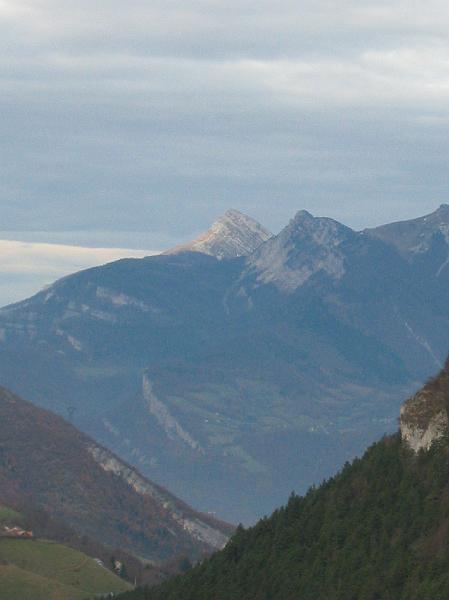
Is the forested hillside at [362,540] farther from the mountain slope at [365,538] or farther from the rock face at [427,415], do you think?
the rock face at [427,415]

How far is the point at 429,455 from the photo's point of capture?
6521 inches

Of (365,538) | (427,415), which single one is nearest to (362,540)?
(365,538)

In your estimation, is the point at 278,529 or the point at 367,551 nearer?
the point at 367,551

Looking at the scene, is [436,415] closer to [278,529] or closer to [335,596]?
[335,596]

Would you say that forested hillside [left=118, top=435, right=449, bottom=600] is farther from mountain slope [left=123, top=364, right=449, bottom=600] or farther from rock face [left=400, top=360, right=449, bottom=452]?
rock face [left=400, top=360, right=449, bottom=452]

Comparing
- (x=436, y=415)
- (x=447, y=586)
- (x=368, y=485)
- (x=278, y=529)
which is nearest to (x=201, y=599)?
(x=278, y=529)

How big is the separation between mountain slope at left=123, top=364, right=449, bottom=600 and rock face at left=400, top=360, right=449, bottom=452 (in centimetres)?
23

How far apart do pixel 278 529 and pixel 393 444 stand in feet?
74.2

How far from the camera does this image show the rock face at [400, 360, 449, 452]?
16550 cm

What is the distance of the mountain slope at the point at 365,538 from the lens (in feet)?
505

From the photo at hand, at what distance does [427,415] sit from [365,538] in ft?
39.9

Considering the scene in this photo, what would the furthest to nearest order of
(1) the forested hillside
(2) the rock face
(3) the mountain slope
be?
(2) the rock face < (3) the mountain slope < (1) the forested hillside

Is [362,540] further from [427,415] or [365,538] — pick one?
[427,415]

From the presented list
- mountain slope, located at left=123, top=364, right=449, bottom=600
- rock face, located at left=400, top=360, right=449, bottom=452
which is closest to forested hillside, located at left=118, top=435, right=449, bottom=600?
mountain slope, located at left=123, top=364, right=449, bottom=600
